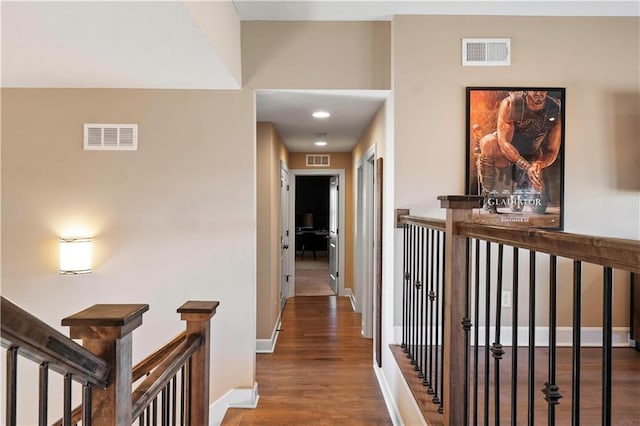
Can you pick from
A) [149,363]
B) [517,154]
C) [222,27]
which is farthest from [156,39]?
[517,154]

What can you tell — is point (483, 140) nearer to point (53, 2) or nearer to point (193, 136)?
point (193, 136)

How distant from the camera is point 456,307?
156 centimetres

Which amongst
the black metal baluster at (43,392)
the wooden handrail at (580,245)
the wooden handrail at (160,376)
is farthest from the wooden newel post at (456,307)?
the black metal baluster at (43,392)

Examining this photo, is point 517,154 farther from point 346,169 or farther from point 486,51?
point 346,169

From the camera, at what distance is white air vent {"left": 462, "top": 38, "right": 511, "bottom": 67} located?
8.75ft

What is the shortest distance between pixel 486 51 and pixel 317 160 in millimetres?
3493

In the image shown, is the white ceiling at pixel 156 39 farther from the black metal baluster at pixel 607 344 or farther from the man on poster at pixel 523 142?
the black metal baluster at pixel 607 344

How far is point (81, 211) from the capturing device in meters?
2.77

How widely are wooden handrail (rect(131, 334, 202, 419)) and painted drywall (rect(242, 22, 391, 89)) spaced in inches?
76.7

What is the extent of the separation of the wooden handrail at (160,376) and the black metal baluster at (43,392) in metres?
0.32

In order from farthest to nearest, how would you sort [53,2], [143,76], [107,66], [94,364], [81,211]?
1. [81,211]
2. [143,76]
3. [107,66]
4. [53,2]
5. [94,364]

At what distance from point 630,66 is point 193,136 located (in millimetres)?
3225

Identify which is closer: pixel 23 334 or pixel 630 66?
pixel 23 334

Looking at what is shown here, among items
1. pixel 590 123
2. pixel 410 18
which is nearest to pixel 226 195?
pixel 410 18
